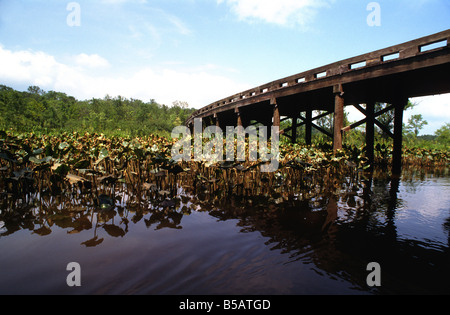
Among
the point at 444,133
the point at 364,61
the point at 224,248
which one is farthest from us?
the point at 444,133

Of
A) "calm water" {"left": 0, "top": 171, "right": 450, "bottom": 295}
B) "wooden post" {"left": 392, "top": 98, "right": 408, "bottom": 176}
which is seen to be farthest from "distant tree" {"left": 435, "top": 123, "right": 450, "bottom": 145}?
"calm water" {"left": 0, "top": 171, "right": 450, "bottom": 295}

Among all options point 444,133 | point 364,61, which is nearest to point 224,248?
point 364,61

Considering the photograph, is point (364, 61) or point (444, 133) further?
point (444, 133)

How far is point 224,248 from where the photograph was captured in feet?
8.43

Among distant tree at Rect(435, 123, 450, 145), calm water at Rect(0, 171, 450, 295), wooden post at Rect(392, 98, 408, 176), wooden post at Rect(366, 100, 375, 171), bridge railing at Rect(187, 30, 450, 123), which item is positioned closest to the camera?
calm water at Rect(0, 171, 450, 295)

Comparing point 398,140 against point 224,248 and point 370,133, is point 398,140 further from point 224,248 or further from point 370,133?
point 224,248

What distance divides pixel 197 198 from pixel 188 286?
2.73 m

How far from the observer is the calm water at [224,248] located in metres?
1.93

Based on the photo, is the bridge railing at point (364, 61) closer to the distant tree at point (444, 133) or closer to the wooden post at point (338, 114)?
the wooden post at point (338, 114)

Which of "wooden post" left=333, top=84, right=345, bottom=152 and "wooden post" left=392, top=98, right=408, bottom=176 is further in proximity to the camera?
"wooden post" left=392, top=98, right=408, bottom=176

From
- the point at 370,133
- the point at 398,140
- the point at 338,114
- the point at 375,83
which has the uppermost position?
the point at 375,83

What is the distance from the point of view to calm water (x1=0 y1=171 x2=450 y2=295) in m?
1.93

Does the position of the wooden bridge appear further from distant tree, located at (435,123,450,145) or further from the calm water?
distant tree, located at (435,123,450,145)
